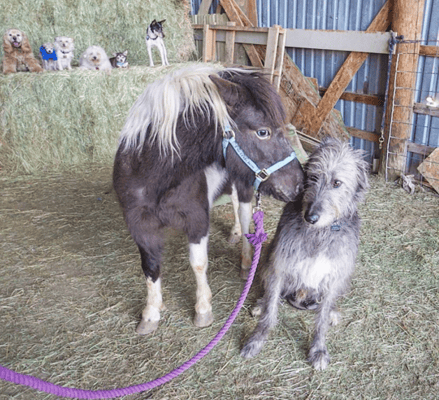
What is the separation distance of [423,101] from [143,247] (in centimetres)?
382

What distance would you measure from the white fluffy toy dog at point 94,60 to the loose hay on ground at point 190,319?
291 centimetres

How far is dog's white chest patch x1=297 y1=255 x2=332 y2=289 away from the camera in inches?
88.7

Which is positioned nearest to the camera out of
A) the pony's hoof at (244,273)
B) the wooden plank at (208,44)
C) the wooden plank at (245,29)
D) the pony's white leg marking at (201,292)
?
the pony's white leg marking at (201,292)

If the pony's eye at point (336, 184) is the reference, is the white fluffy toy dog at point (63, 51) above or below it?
above

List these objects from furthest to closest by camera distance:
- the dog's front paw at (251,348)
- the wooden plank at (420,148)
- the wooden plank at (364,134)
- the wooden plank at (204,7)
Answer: the wooden plank at (204,7) < the wooden plank at (364,134) < the wooden plank at (420,148) < the dog's front paw at (251,348)

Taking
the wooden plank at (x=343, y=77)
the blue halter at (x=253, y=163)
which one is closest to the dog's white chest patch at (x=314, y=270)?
the blue halter at (x=253, y=163)

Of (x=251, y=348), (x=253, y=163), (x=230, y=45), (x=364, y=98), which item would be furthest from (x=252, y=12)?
(x=251, y=348)

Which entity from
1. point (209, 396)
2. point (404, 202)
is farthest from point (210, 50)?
point (209, 396)

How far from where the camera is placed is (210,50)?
22.6ft

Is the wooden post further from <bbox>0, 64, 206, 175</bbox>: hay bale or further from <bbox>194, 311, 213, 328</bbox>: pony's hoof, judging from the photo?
<bbox>194, 311, 213, 328</bbox>: pony's hoof

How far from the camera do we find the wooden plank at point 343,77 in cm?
455

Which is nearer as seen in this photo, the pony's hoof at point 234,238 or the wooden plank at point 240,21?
the pony's hoof at point 234,238

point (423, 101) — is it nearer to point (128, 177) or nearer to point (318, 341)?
point (318, 341)

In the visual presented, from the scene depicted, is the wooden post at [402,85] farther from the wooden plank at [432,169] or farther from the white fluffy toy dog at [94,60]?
the white fluffy toy dog at [94,60]
